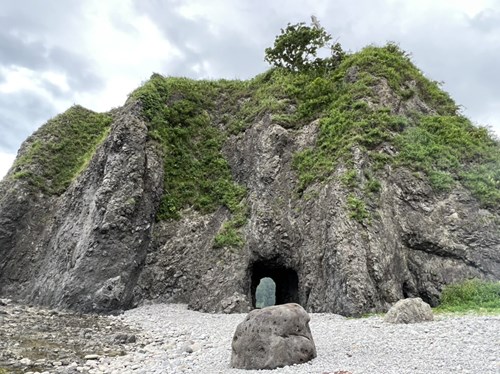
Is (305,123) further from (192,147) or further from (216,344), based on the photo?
(216,344)

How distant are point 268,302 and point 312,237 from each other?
194 feet

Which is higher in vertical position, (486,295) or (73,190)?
(73,190)

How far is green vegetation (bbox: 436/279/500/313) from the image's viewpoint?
1783 centimetres

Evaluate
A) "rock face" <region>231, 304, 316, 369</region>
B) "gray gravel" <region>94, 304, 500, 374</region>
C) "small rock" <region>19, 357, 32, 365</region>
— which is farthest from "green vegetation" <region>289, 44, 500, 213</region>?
"small rock" <region>19, 357, 32, 365</region>

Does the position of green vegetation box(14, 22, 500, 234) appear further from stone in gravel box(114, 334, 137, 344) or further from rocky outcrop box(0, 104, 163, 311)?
stone in gravel box(114, 334, 137, 344)

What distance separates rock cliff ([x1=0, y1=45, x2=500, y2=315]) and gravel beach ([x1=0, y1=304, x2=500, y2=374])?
3.06 m

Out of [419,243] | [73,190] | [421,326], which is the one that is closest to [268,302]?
[73,190]

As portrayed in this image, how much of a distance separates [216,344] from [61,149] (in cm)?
2868

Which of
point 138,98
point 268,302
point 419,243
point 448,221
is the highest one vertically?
point 138,98

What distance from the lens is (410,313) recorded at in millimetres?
14898

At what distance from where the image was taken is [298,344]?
37.0 ft

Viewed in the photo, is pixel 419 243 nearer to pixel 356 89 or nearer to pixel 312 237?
pixel 312 237

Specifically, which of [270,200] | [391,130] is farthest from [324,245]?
[391,130]

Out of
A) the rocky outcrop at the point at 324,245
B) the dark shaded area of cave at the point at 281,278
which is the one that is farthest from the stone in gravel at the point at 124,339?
the dark shaded area of cave at the point at 281,278
